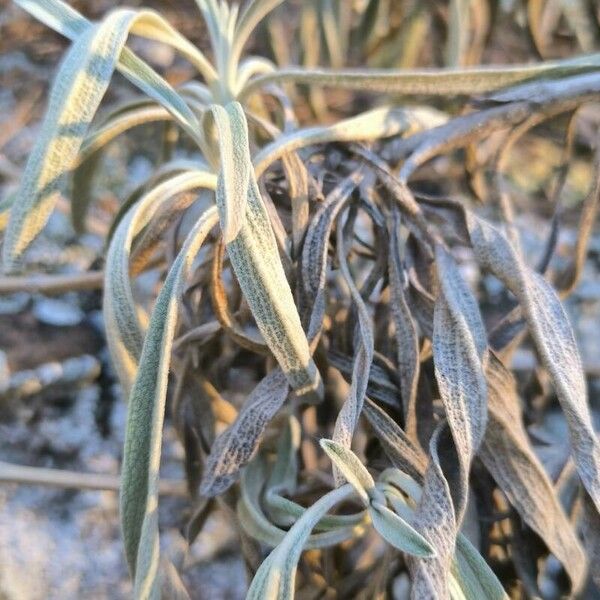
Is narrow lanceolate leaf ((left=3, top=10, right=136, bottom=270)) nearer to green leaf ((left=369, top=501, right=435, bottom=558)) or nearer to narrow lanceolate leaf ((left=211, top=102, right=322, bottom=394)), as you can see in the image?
narrow lanceolate leaf ((left=211, top=102, right=322, bottom=394))

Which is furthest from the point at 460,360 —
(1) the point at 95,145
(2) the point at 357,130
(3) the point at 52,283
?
(3) the point at 52,283

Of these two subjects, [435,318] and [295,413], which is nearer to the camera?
[435,318]

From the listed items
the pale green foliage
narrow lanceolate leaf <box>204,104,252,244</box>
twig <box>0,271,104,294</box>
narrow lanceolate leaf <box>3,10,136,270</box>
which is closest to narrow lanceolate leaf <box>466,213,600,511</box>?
the pale green foliage

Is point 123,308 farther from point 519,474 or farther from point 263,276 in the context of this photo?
point 519,474

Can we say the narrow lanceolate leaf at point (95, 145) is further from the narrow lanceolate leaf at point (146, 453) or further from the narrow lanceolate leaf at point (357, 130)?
the narrow lanceolate leaf at point (146, 453)

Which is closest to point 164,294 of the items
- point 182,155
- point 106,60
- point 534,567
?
point 106,60

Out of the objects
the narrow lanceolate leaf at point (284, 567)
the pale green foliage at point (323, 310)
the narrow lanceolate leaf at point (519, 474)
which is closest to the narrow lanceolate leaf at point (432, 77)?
the pale green foliage at point (323, 310)

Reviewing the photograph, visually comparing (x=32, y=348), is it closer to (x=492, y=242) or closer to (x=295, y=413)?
(x=295, y=413)
